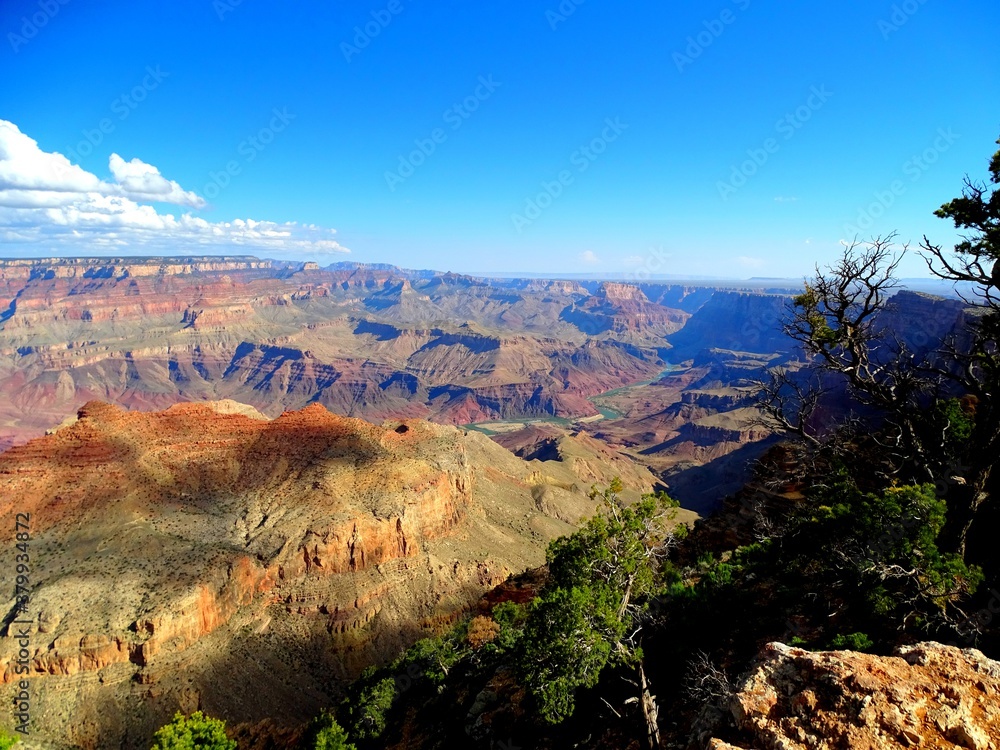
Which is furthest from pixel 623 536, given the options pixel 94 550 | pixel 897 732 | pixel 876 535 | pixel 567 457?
pixel 567 457

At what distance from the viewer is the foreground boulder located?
28.8ft

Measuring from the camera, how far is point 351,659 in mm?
55281

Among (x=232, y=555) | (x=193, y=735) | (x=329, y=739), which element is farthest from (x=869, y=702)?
(x=232, y=555)

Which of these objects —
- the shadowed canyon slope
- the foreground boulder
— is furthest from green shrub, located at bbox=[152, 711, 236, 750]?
the foreground boulder

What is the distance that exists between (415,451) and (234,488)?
2647 centimetres

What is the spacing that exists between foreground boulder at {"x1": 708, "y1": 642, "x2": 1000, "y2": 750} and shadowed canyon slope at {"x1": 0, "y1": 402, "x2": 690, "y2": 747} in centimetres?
5163

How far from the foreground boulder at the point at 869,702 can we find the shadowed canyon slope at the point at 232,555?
51.6 meters

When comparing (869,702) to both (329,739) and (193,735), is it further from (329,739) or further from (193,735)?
(193,735)

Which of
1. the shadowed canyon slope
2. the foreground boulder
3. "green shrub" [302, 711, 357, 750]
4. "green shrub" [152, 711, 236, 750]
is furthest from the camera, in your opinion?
the shadowed canyon slope

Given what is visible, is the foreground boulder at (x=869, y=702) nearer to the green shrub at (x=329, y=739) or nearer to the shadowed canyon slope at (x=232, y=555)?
the green shrub at (x=329, y=739)

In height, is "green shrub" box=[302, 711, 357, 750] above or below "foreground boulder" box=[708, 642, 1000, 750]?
below

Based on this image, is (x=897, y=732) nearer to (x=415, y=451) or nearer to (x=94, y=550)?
(x=94, y=550)

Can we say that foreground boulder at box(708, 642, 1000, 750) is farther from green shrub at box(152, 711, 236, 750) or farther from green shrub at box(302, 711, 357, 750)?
green shrub at box(152, 711, 236, 750)

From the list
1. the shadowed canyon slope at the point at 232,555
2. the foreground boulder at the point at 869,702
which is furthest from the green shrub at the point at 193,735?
the foreground boulder at the point at 869,702
